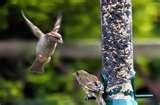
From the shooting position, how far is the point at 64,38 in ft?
21.9

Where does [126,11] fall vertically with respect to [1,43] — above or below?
above

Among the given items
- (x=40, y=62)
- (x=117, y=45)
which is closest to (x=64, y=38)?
(x=117, y=45)

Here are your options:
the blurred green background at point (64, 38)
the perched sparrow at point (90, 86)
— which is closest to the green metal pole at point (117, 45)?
the perched sparrow at point (90, 86)

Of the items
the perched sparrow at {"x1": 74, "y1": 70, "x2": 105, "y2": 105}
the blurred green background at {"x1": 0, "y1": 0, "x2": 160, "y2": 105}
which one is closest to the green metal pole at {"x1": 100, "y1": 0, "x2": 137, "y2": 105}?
the perched sparrow at {"x1": 74, "y1": 70, "x2": 105, "y2": 105}

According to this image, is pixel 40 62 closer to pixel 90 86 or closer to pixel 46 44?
pixel 46 44

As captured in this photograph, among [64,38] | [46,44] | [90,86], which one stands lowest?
[64,38]

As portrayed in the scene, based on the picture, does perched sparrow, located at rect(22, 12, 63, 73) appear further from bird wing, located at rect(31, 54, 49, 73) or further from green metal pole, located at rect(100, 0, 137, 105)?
green metal pole, located at rect(100, 0, 137, 105)

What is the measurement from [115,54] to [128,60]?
0.29 ft

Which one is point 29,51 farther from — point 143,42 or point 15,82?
point 143,42

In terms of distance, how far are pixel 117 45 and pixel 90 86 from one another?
0.62 metres

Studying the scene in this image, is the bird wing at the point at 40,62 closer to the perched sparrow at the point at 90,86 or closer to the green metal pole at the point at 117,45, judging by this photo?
the perched sparrow at the point at 90,86

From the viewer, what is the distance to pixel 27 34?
22.0ft

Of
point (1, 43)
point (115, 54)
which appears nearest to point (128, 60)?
point (115, 54)

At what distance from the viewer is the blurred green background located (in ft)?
21.0
